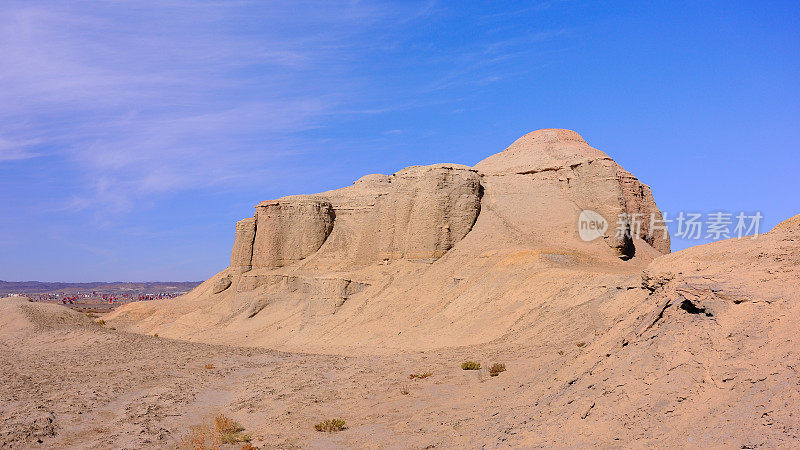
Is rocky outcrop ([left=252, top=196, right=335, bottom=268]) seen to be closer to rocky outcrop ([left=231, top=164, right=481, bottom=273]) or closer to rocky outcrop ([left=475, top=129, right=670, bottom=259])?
rocky outcrop ([left=231, top=164, right=481, bottom=273])

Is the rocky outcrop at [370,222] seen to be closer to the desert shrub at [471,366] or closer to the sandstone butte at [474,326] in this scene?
the sandstone butte at [474,326]

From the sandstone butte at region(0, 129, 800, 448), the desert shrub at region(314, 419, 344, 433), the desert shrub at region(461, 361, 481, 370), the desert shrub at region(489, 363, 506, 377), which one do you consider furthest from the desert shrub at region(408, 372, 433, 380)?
the desert shrub at region(314, 419, 344, 433)

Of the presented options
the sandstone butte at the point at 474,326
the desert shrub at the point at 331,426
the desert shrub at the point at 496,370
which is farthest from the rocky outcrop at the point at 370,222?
the desert shrub at the point at 331,426

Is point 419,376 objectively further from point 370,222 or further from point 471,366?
point 370,222

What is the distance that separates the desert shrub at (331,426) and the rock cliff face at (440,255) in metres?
9.50

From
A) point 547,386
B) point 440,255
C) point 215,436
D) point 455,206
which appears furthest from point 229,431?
point 455,206

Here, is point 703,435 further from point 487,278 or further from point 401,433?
point 487,278

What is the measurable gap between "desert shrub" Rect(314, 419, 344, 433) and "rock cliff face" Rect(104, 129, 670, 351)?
31.2 feet

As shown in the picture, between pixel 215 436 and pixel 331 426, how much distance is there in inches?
86.9

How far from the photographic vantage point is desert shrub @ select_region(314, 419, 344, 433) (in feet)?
33.6

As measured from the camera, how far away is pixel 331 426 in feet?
33.8

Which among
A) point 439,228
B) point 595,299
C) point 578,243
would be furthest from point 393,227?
point 595,299

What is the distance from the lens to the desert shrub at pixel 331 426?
1024 cm

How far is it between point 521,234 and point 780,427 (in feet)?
80.6
